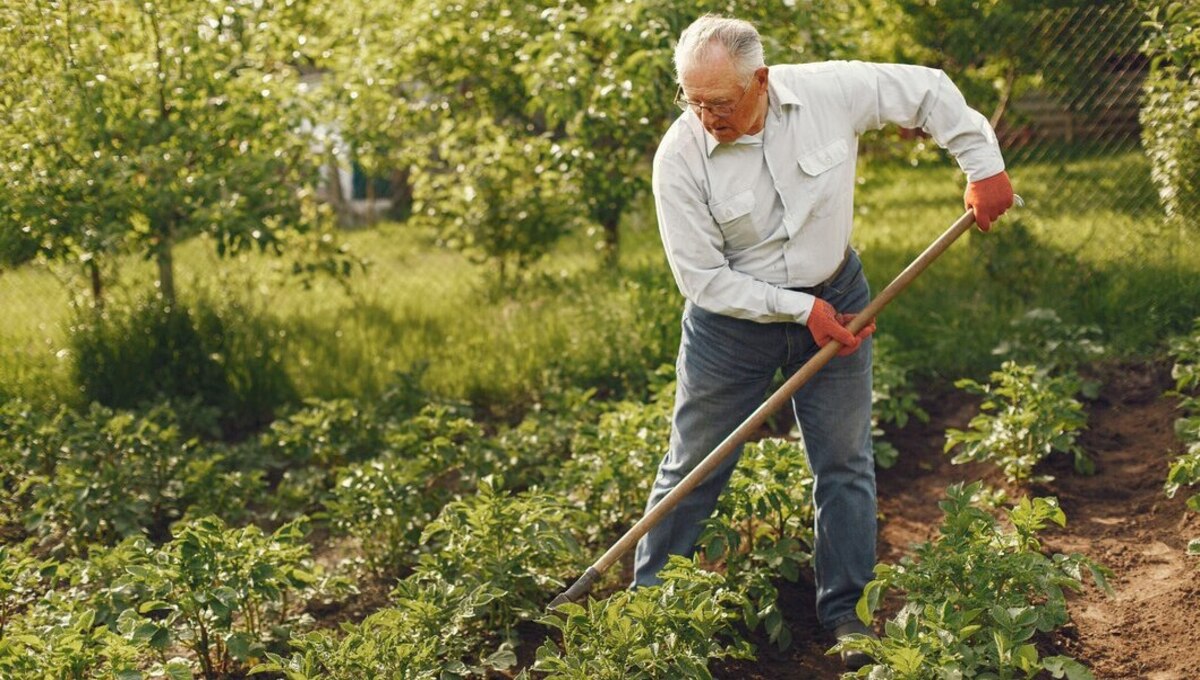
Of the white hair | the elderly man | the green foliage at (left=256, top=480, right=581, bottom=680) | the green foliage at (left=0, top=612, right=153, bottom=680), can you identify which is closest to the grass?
the green foliage at (left=256, top=480, right=581, bottom=680)

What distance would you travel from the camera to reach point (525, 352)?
6594mm

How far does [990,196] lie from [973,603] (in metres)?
1.09

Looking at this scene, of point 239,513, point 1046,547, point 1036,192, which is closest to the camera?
point 1046,547

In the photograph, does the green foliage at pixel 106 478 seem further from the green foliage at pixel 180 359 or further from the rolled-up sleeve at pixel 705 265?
the rolled-up sleeve at pixel 705 265

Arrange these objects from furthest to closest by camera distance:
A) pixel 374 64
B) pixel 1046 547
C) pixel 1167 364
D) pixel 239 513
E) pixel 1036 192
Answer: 1. pixel 374 64
2. pixel 1036 192
3. pixel 1167 364
4. pixel 239 513
5. pixel 1046 547

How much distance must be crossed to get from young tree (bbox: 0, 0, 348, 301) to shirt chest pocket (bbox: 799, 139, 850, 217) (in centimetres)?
350

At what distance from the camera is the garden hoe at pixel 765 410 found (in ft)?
11.6

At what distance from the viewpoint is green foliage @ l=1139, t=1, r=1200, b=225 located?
557 cm

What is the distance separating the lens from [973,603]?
10.7 ft

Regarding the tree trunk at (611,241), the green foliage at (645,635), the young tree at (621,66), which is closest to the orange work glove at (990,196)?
the green foliage at (645,635)

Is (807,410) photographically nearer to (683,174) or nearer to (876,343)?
(683,174)

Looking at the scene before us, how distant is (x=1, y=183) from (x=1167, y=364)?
5.29 meters

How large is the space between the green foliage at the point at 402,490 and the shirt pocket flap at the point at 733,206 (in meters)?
1.77

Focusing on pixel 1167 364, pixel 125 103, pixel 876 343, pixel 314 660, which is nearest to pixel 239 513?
pixel 314 660
